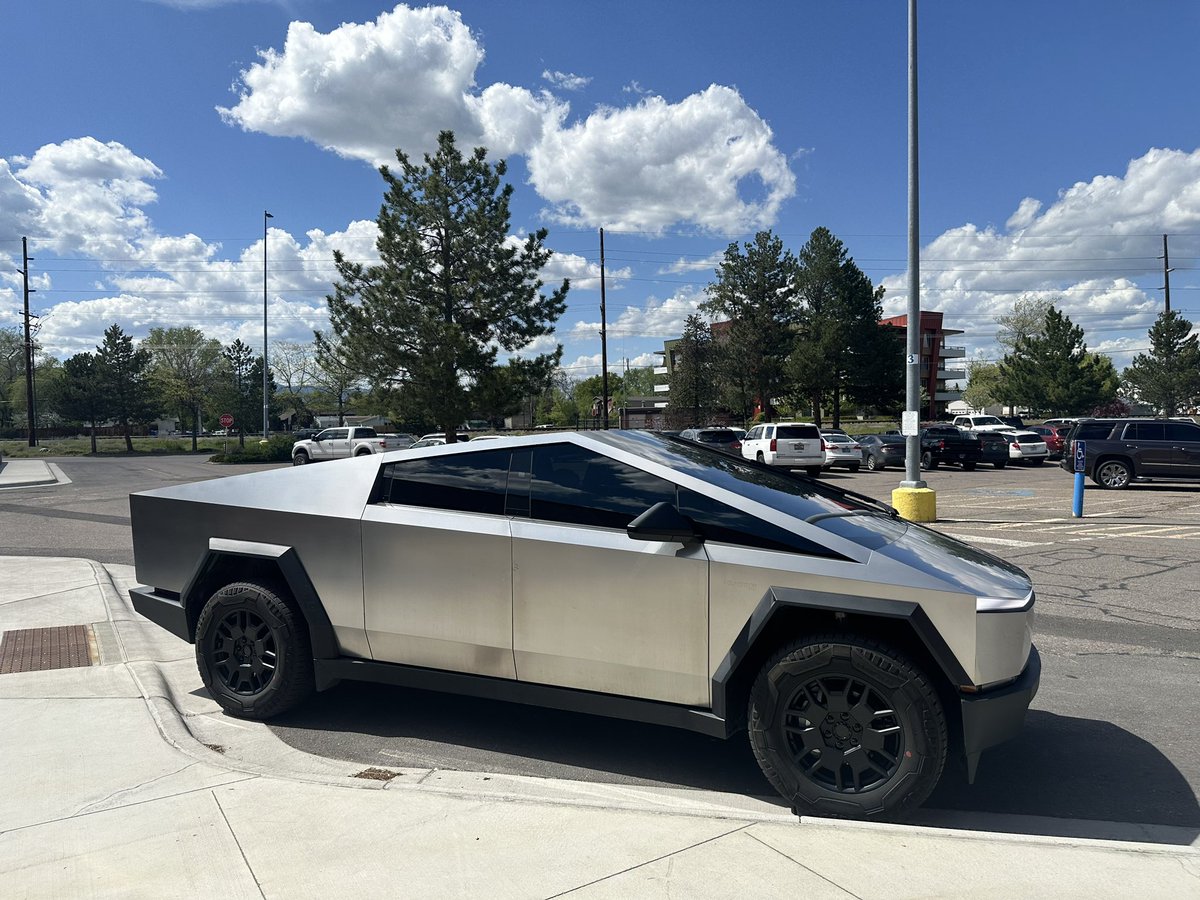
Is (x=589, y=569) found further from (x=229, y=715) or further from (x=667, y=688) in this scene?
(x=229, y=715)

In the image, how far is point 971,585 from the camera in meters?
3.11

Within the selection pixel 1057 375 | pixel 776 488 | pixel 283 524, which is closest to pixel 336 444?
pixel 283 524

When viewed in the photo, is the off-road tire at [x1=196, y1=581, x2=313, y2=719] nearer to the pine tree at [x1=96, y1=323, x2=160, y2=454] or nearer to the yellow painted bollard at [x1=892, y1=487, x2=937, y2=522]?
the yellow painted bollard at [x1=892, y1=487, x2=937, y2=522]

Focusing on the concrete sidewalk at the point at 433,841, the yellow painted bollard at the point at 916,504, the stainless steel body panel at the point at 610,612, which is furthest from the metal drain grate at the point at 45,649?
the yellow painted bollard at the point at 916,504

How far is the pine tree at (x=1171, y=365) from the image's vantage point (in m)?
55.8

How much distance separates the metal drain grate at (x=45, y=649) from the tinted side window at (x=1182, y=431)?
2126cm

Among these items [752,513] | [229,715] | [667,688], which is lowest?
[229,715]

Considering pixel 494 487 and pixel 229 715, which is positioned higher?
pixel 494 487

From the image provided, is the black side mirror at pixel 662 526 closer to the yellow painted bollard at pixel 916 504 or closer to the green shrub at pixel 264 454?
the yellow painted bollard at pixel 916 504

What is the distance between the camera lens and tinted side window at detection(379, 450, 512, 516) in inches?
152

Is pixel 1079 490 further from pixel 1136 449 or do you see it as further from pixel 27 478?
pixel 27 478

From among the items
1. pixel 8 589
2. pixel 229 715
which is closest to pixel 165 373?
pixel 8 589

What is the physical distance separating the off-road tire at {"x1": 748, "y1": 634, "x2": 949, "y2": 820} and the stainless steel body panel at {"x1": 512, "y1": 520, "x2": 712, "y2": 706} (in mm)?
314

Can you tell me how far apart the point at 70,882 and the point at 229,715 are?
5.72ft
